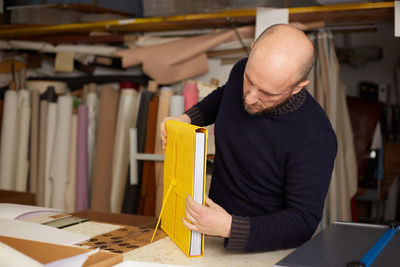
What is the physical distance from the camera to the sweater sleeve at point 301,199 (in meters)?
1.16

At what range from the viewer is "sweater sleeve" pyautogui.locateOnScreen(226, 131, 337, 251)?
1156 millimetres

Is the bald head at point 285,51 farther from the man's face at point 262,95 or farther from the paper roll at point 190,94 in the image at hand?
the paper roll at point 190,94

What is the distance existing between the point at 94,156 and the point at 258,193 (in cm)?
188

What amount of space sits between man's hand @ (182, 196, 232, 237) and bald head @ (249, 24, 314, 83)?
377mm

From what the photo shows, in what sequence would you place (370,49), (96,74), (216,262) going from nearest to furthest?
(216,262)
(96,74)
(370,49)

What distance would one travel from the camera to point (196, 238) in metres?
1.13

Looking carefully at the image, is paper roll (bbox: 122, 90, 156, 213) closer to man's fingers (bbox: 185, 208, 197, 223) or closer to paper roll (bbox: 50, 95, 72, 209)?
paper roll (bbox: 50, 95, 72, 209)

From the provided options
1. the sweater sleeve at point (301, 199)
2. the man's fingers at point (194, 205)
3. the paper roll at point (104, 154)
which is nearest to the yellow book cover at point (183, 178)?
the man's fingers at point (194, 205)

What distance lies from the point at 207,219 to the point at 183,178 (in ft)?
0.44

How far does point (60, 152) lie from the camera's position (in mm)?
2988

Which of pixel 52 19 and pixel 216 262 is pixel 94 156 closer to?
pixel 52 19

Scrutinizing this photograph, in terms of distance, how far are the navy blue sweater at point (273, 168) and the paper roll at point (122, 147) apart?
1508 mm

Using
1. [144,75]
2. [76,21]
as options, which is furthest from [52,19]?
[144,75]

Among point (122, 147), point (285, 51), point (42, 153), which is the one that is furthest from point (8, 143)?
point (285, 51)
